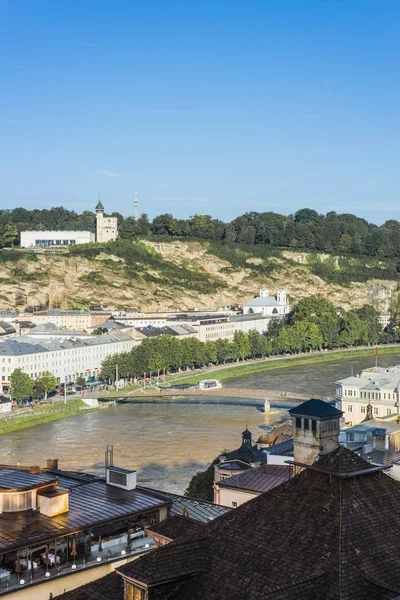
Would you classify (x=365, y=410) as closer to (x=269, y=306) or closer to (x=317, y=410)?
(x=317, y=410)

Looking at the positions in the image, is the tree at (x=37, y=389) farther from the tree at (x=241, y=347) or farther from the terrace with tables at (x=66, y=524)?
the terrace with tables at (x=66, y=524)

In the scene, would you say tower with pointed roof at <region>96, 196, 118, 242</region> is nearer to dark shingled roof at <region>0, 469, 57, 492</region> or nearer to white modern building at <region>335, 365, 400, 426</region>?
white modern building at <region>335, 365, 400, 426</region>

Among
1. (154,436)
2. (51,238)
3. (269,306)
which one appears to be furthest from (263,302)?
(154,436)

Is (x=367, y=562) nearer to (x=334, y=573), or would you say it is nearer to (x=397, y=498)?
(x=334, y=573)

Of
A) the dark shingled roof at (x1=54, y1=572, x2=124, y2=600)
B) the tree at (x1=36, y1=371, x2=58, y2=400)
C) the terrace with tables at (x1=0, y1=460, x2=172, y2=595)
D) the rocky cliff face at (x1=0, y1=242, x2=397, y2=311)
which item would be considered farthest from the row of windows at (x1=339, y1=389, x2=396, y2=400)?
the rocky cliff face at (x1=0, y1=242, x2=397, y2=311)

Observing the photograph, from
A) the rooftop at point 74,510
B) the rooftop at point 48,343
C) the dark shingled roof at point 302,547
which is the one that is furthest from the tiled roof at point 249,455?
the rooftop at point 48,343
